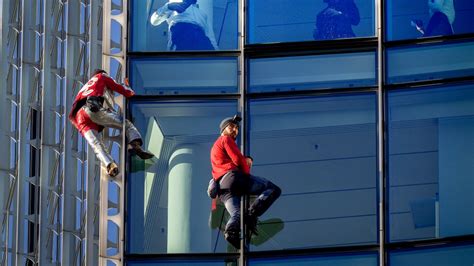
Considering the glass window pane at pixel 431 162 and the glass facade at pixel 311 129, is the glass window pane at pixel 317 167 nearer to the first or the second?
the glass facade at pixel 311 129

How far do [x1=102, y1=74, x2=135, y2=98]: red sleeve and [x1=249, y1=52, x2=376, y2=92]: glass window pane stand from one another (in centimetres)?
234

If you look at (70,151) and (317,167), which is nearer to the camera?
(317,167)

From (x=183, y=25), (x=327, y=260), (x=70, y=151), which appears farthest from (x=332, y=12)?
(x=70, y=151)

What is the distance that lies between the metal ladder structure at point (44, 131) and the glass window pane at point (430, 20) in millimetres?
6933

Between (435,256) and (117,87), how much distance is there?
676cm

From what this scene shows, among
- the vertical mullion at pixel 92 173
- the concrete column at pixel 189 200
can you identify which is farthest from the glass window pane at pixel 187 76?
the vertical mullion at pixel 92 173

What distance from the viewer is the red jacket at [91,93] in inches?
1692

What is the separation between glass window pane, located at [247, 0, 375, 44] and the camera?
43375 mm

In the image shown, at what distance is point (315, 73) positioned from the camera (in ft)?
142

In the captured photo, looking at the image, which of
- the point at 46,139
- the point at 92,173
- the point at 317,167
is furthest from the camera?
the point at 46,139

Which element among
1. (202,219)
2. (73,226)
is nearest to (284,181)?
(202,219)

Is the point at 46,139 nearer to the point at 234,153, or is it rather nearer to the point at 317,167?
the point at 234,153

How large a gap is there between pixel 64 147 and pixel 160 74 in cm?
484

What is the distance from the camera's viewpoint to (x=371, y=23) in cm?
4325
